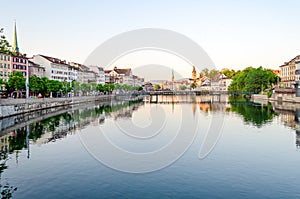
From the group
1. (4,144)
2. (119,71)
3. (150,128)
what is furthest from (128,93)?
(4,144)

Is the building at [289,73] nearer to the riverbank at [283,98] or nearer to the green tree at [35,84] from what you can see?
the riverbank at [283,98]

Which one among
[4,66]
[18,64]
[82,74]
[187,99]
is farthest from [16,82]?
[187,99]

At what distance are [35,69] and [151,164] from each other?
80718 mm

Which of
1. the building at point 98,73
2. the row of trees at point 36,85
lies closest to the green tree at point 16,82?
the row of trees at point 36,85

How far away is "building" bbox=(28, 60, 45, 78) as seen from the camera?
88.9 metres

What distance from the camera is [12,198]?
1405 cm

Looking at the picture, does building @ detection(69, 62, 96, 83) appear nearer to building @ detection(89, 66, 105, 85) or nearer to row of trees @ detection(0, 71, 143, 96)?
building @ detection(89, 66, 105, 85)

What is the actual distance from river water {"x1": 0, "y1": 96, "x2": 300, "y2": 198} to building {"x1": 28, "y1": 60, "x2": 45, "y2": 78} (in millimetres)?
58432

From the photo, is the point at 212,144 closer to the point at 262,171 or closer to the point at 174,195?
the point at 262,171

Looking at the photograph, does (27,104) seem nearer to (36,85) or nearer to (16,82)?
(16,82)

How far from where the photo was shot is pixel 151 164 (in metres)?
20.8

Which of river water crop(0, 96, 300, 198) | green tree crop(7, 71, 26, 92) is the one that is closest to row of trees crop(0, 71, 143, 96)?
green tree crop(7, 71, 26, 92)

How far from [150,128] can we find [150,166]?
19.7 m

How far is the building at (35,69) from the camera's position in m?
88.9
